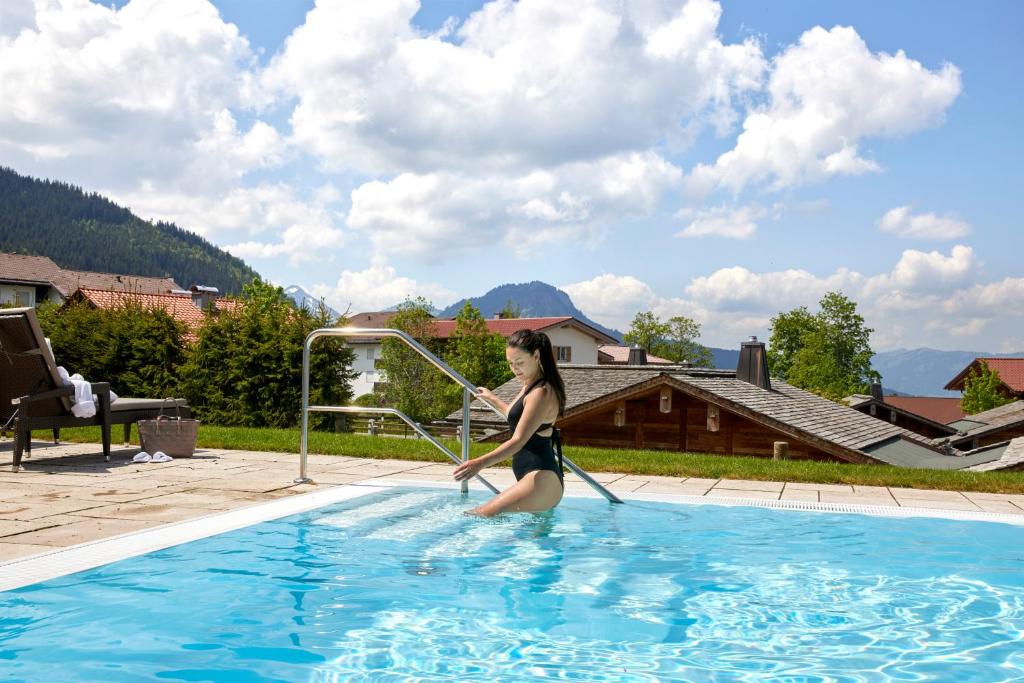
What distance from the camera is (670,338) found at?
9900 cm

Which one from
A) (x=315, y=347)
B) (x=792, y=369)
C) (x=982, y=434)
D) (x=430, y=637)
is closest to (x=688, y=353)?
(x=792, y=369)

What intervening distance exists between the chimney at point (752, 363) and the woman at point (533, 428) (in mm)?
21173

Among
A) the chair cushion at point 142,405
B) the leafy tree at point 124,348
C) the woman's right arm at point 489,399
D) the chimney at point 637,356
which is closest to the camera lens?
the woman's right arm at point 489,399

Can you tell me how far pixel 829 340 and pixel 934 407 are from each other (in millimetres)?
12389

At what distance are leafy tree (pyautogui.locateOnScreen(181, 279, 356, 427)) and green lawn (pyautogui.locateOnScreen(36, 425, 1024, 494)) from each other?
8800mm

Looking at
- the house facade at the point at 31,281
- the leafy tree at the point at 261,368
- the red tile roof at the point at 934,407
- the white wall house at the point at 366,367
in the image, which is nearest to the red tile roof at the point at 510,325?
the white wall house at the point at 366,367

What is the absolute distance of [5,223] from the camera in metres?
170

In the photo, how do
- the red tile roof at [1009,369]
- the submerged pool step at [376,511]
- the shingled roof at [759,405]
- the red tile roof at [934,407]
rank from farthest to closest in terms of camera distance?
the red tile roof at [934,407] < the red tile roof at [1009,369] < the shingled roof at [759,405] < the submerged pool step at [376,511]

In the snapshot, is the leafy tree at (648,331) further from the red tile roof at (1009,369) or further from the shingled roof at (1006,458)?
the shingled roof at (1006,458)

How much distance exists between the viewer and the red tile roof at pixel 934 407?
7394cm

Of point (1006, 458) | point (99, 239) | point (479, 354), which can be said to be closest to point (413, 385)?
point (479, 354)

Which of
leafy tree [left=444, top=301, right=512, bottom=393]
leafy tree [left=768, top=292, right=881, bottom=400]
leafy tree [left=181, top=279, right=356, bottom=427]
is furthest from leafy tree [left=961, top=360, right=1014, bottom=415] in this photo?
leafy tree [left=181, top=279, right=356, bottom=427]

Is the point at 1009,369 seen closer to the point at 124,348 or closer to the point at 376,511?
the point at 124,348

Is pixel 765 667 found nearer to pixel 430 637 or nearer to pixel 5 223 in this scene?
pixel 430 637
